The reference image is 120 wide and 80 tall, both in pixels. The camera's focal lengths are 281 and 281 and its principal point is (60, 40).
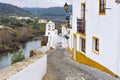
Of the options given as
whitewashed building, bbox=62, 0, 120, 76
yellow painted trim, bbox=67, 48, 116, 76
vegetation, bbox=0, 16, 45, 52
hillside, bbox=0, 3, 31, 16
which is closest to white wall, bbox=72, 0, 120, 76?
whitewashed building, bbox=62, 0, 120, 76

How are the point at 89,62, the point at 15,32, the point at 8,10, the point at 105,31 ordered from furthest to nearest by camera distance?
the point at 8,10, the point at 15,32, the point at 89,62, the point at 105,31

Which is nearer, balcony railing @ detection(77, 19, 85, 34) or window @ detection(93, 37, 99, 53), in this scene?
window @ detection(93, 37, 99, 53)

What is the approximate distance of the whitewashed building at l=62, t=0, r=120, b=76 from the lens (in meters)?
13.4

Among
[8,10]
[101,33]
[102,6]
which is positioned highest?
[8,10]

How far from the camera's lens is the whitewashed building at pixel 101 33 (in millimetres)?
13397

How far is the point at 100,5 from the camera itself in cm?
1594

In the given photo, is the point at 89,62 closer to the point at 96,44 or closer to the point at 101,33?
the point at 96,44

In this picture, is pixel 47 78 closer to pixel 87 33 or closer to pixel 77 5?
pixel 87 33

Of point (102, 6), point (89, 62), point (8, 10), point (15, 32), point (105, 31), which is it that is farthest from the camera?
point (8, 10)

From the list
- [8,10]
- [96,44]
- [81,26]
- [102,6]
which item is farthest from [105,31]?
[8,10]

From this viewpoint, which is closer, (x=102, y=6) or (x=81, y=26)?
(x=102, y=6)

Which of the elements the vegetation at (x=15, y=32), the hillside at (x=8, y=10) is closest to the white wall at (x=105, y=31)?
the vegetation at (x=15, y=32)

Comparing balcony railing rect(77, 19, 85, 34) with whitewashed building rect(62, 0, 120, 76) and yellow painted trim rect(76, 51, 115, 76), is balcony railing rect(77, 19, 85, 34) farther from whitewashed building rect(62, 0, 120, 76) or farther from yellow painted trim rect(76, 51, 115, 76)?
yellow painted trim rect(76, 51, 115, 76)

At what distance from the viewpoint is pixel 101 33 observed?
15742 millimetres
